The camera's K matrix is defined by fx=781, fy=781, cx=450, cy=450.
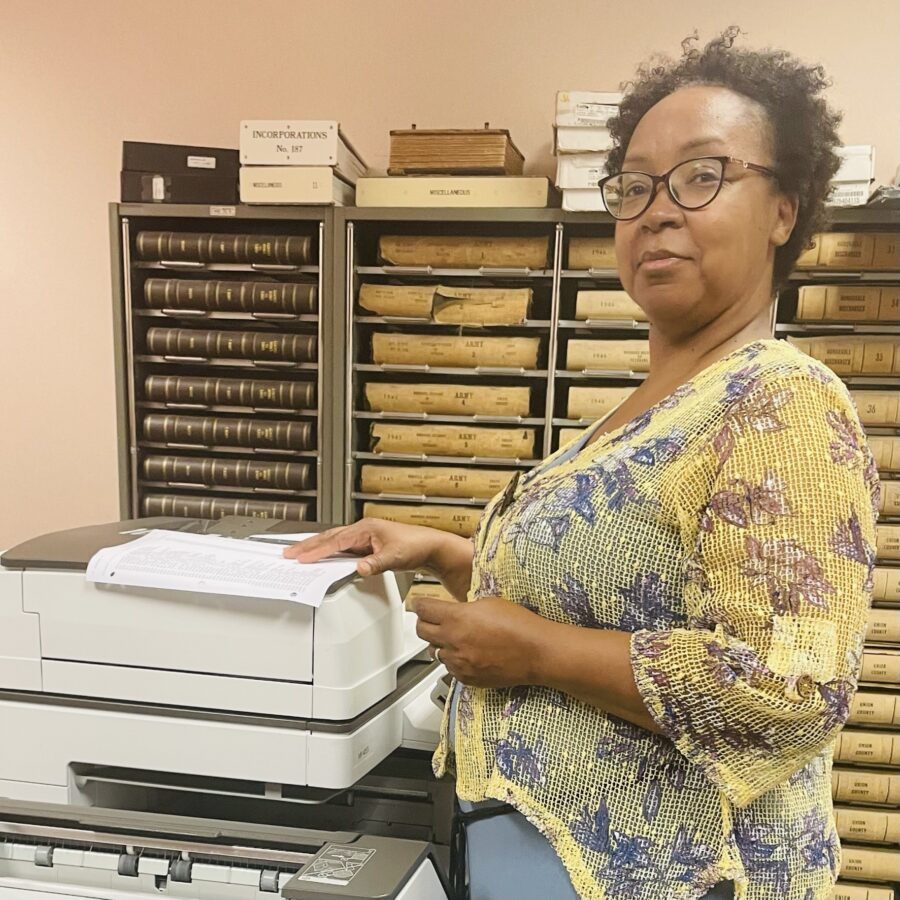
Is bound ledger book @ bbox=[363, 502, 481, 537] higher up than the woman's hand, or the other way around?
Result: the woman's hand

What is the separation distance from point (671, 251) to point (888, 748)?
1.97 m

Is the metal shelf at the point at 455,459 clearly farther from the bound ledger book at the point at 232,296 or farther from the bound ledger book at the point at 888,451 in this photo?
the bound ledger book at the point at 888,451

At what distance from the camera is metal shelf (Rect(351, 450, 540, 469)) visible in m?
2.23

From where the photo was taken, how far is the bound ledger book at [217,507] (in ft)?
7.52

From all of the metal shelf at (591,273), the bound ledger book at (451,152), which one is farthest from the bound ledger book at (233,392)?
the metal shelf at (591,273)

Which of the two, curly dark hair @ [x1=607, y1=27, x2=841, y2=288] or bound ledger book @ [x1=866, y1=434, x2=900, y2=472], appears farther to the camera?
bound ledger book @ [x1=866, y1=434, x2=900, y2=472]

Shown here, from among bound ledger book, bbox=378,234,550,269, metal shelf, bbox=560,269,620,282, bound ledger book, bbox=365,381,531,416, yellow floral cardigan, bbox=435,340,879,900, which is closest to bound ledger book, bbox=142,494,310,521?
bound ledger book, bbox=365,381,531,416

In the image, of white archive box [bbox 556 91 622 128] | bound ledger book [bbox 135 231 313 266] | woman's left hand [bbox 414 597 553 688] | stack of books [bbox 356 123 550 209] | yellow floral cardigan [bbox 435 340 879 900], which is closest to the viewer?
yellow floral cardigan [bbox 435 340 879 900]

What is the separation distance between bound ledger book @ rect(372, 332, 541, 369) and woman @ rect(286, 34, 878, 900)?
1.28m

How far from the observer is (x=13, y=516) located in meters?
2.87

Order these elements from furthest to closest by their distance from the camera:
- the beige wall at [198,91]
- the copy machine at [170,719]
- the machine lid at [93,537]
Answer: the beige wall at [198,91] < the machine lid at [93,537] < the copy machine at [170,719]

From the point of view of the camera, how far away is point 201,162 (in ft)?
7.31

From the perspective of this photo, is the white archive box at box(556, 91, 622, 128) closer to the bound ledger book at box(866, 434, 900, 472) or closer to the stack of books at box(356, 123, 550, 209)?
the stack of books at box(356, 123, 550, 209)

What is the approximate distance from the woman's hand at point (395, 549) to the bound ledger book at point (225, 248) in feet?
4.36
